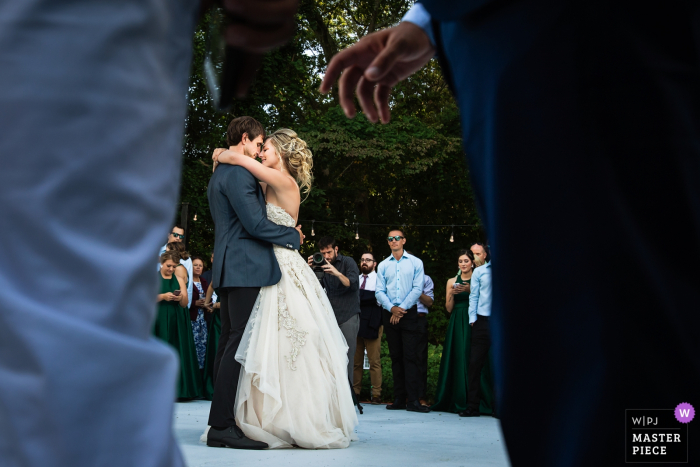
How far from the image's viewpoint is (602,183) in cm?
94

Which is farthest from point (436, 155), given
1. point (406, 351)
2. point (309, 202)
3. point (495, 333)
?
point (495, 333)

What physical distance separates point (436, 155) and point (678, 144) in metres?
18.6

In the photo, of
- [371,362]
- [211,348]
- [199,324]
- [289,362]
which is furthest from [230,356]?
[371,362]

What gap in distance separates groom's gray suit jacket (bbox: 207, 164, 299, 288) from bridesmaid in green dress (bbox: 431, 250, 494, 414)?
4.58 meters

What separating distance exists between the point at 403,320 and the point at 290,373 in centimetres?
503

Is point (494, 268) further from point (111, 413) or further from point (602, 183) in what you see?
point (111, 413)

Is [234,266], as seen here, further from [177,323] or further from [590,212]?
[177,323]

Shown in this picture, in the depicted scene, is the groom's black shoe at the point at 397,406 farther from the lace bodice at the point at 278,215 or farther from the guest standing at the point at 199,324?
the lace bodice at the point at 278,215

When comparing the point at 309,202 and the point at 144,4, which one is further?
the point at 309,202

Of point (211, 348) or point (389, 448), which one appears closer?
point (389, 448)

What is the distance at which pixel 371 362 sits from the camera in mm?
10266

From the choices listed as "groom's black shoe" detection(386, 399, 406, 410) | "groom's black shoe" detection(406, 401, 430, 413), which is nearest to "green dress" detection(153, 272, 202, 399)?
"groom's black shoe" detection(386, 399, 406, 410)

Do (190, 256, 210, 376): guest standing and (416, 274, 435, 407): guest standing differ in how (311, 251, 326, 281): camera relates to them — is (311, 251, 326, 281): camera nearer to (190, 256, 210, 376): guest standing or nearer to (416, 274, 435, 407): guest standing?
(416, 274, 435, 407): guest standing

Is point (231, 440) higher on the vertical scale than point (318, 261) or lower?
lower
